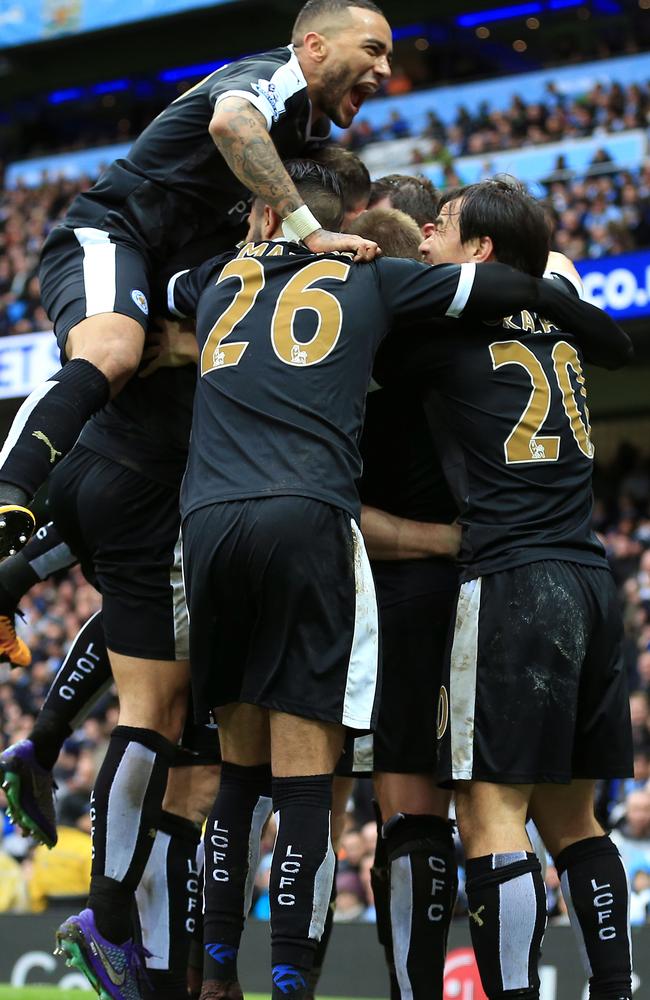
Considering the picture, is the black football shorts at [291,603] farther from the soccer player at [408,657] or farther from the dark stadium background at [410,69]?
the dark stadium background at [410,69]

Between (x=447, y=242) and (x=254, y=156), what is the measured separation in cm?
63

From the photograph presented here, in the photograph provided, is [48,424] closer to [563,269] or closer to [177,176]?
[177,176]

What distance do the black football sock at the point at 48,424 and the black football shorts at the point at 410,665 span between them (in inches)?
41.4

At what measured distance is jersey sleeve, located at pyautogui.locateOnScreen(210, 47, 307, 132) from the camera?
13.7 feet

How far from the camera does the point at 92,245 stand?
4.40 m

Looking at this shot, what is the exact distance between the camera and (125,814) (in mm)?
4125

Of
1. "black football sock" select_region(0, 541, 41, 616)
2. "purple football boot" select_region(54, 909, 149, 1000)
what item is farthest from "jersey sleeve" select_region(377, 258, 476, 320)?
"black football sock" select_region(0, 541, 41, 616)

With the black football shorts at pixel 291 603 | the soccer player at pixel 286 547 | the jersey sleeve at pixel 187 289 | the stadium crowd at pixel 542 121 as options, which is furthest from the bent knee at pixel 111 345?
the stadium crowd at pixel 542 121

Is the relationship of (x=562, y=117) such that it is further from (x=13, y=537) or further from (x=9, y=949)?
(x=13, y=537)

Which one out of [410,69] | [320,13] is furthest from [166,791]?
[410,69]

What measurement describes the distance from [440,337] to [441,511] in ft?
1.98

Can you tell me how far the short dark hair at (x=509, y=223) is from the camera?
3963mm

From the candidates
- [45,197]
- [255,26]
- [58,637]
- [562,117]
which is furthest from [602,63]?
[58,637]

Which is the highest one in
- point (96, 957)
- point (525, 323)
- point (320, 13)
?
point (320, 13)
